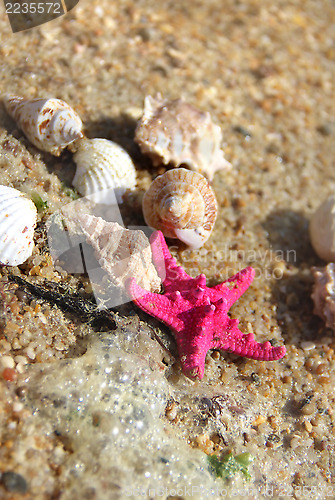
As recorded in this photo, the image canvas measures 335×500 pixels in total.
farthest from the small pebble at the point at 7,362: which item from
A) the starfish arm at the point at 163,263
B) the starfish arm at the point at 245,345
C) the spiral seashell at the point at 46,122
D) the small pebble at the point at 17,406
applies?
the spiral seashell at the point at 46,122

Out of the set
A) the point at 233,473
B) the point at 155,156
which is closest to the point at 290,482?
the point at 233,473

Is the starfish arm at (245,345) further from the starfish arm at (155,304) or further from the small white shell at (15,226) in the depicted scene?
the small white shell at (15,226)

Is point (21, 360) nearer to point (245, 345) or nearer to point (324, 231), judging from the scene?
point (245, 345)

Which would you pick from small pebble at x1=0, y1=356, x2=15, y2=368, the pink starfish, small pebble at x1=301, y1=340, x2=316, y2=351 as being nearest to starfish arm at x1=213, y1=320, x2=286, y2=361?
the pink starfish

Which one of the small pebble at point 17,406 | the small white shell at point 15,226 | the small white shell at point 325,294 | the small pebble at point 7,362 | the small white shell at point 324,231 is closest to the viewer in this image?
the small pebble at point 17,406

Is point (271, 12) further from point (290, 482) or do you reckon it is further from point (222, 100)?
point (290, 482)

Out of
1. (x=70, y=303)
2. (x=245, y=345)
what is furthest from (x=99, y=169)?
(x=245, y=345)
